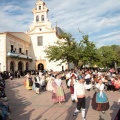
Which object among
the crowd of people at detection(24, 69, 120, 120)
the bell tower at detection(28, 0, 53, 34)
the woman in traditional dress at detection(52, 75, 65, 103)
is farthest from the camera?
the bell tower at detection(28, 0, 53, 34)

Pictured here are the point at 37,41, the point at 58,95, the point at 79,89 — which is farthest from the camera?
the point at 37,41

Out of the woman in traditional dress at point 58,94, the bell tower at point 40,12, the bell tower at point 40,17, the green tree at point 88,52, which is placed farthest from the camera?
Answer: the bell tower at point 40,12

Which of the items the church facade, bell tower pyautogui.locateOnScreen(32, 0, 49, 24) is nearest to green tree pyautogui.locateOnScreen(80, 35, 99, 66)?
the church facade

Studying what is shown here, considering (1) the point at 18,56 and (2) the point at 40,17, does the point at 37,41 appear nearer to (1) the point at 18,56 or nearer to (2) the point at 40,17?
(2) the point at 40,17

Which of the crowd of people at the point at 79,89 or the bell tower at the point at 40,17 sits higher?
the bell tower at the point at 40,17

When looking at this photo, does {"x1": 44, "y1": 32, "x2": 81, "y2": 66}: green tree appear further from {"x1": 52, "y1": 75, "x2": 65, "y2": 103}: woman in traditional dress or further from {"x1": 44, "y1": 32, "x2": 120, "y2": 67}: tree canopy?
{"x1": 52, "y1": 75, "x2": 65, "y2": 103}: woman in traditional dress

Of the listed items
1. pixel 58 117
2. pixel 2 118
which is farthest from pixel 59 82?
pixel 2 118

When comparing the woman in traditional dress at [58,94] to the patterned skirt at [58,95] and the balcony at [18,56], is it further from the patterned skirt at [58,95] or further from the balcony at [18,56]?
the balcony at [18,56]

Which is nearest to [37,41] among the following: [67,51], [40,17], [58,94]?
[40,17]

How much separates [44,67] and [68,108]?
3311cm

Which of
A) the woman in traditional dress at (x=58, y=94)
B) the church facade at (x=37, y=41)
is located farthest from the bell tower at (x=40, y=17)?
the woman in traditional dress at (x=58, y=94)

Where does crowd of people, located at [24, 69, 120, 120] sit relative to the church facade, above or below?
below

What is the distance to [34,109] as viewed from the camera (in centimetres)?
966

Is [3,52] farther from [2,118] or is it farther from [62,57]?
[2,118]
